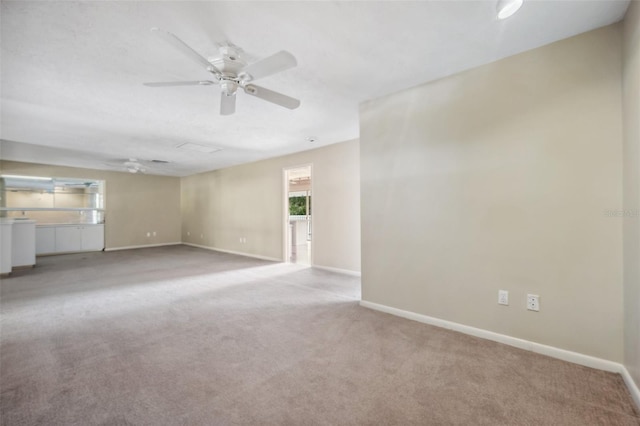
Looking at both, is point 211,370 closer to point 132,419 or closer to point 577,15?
point 132,419

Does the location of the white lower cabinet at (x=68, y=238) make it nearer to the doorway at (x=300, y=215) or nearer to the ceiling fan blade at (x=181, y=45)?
the doorway at (x=300, y=215)

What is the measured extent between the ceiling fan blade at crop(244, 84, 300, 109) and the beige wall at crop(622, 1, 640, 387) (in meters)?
2.29

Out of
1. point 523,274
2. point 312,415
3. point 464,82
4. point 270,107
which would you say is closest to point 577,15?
point 464,82

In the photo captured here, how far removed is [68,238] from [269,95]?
27.3ft

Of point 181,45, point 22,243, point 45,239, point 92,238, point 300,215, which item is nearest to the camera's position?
point 181,45

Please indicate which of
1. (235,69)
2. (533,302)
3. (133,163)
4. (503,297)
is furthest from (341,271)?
(133,163)

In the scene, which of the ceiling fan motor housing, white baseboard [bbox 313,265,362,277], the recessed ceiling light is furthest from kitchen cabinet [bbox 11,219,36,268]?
the recessed ceiling light

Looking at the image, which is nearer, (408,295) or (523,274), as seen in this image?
(523,274)

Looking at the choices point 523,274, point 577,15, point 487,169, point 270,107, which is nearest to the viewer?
point 577,15

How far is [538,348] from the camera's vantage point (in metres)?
2.12

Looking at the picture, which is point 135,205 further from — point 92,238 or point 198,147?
point 198,147

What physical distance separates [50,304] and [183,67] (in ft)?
11.2

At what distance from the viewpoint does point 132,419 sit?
58.5 inches

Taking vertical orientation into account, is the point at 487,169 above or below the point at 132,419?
above
